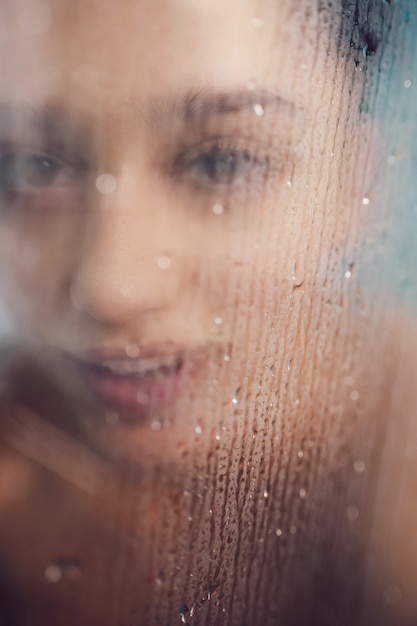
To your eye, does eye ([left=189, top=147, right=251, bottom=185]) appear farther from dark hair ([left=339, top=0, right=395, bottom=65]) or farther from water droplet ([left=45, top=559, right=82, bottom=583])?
water droplet ([left=45, top=559, right=82, bottom=583])

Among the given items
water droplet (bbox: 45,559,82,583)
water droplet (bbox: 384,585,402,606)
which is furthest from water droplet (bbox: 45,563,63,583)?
water droplet (bbox: 384,585,402,606)

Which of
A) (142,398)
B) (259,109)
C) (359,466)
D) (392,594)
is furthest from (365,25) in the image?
(392,594)

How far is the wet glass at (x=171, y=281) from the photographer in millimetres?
333

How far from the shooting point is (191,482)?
353 mm

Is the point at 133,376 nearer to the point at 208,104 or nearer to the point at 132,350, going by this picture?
the point at 132,350

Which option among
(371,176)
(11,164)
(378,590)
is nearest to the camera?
(11,164)

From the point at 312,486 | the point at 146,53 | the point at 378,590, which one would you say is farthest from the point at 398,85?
the point at 378,590

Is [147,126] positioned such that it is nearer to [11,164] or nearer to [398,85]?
[11,164]

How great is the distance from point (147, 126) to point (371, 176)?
200mm

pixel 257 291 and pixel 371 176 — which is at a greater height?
pixel 371 176

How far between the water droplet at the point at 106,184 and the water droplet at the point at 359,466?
1.32 ft

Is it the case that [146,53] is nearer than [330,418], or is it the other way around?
[146,53]

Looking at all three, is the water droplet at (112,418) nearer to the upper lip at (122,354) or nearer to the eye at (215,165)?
the upper lip at (122,354)

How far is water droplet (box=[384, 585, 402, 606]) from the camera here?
64 centimetres
